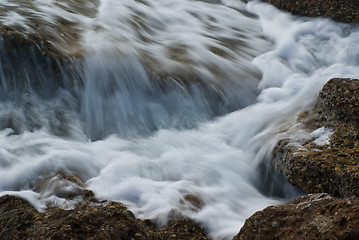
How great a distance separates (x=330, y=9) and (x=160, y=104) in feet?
13.2

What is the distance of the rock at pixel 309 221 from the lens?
8.86 feet

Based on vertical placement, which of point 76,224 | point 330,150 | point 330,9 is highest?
point 330,9

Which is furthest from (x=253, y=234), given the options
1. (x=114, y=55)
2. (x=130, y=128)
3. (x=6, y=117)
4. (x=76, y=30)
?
(x=76, y=30)

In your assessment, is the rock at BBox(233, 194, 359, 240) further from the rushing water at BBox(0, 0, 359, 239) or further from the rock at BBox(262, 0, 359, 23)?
the rock at BBox(262, 0, 359, 23)

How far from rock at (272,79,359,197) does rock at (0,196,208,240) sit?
130cm

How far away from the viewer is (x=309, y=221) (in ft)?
9.57

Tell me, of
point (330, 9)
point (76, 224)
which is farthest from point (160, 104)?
point (330, 9)

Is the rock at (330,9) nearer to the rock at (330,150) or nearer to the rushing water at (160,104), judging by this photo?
the rushing water at (160,104)

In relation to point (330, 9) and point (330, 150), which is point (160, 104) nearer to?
point (330, 150)

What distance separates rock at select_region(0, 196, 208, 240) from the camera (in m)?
3.19

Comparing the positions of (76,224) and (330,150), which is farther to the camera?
(330,150)

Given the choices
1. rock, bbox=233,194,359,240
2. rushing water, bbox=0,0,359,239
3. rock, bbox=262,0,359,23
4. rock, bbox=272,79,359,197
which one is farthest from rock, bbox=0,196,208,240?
rock, bbox=262,0,359,23

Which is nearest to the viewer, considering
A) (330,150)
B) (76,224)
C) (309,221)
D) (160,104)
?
(309,221)

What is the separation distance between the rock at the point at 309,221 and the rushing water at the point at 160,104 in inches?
27.7
